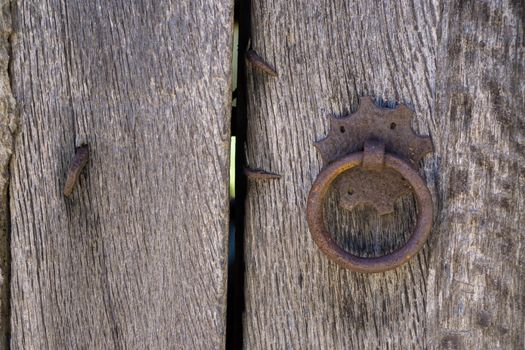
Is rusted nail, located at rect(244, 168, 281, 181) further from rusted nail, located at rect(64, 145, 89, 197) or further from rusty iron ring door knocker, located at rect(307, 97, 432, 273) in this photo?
rusted nail, located at rect(64, 145, 89, 197)

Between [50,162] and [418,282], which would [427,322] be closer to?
[418,282]

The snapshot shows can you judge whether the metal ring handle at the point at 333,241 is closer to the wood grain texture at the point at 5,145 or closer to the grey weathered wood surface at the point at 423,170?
the grey weathered wood surface at the point at 423,170

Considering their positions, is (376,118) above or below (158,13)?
below

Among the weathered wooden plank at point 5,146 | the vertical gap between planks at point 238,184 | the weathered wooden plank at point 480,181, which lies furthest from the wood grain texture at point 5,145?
the weathered wooden plank at point 480,181

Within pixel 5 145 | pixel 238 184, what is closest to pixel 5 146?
pixel 5 145

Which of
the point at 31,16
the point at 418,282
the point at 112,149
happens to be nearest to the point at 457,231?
the point at 418,282

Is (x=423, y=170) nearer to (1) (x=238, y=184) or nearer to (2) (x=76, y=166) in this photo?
(1) (x=238, y=184)

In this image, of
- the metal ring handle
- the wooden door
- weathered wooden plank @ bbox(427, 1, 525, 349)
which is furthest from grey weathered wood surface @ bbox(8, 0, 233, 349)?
weathered wooden plank @ bbox(427, 1, 525, 349)
